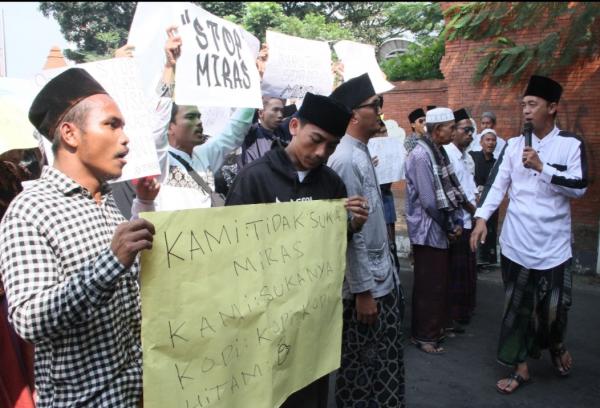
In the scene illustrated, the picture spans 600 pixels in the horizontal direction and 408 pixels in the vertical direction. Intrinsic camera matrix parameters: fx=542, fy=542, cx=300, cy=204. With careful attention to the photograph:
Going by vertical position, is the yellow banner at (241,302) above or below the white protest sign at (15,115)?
below

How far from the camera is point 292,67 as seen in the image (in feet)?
12.6

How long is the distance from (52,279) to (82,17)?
24.2m

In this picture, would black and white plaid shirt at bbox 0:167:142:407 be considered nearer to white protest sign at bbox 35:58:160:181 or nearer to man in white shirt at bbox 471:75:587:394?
white protest sign at bbox 35:58:160:181

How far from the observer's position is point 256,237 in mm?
1964

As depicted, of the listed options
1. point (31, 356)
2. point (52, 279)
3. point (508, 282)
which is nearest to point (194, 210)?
point (52, 279)

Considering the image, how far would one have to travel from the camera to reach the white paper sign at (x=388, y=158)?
18.2 feet

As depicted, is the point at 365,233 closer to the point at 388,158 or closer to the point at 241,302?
the point at 241,302

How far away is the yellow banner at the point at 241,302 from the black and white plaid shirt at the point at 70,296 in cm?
15

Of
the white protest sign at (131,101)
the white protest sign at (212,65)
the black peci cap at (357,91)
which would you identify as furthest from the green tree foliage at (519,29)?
the white protest sign at (131,101)

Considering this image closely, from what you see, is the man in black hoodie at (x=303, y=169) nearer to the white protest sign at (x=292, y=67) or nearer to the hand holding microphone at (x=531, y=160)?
the white protest sign at (x=292, y=67)

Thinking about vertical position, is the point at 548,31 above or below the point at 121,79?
above

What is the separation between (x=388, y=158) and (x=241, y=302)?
4021mm

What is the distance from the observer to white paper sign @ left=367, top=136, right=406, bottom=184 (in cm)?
556

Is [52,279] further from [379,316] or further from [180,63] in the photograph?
[379,316]
